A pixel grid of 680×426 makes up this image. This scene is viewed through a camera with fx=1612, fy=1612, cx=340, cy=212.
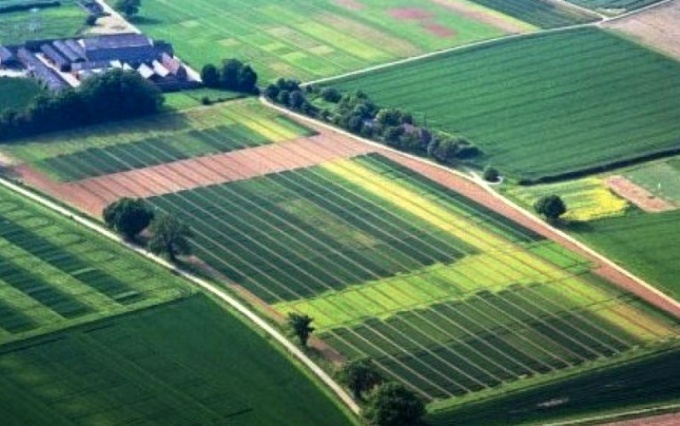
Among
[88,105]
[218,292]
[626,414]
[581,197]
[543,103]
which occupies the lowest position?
[218,292]

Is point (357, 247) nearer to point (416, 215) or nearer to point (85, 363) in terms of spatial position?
point (416, 215)

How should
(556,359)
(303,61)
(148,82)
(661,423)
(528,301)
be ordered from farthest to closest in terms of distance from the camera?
(303,61)
(148,82)
(528,301)
(556,359)
(661,423)

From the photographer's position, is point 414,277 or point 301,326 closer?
point 301,326

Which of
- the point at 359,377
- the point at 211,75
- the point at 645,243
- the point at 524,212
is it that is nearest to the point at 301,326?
the point at 359,377

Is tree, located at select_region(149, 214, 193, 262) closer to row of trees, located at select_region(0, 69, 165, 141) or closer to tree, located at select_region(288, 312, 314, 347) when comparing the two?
tree, located at select_region(288, 312, 314, 347)

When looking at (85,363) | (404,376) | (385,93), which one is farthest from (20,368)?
(385,93)

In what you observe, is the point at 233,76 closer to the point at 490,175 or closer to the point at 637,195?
the point at 490,175

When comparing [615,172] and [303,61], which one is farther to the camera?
[303,61]
